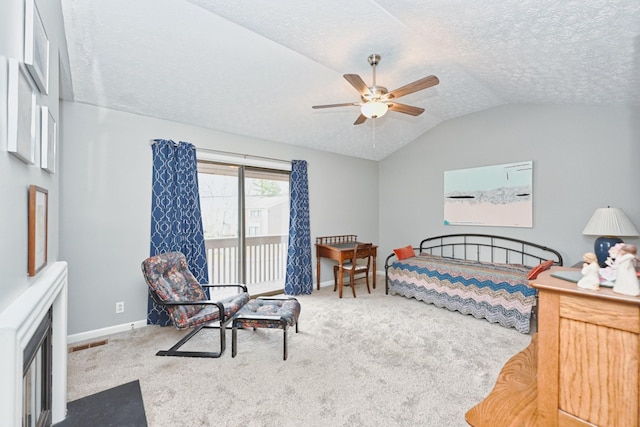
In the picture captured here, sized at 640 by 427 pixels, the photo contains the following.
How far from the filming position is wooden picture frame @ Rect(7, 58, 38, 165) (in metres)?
0.97

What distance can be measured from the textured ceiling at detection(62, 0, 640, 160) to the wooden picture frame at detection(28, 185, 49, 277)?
5.41 feet

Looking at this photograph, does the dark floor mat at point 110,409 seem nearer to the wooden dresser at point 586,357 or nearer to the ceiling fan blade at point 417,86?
the wooden dresser at point 586,357

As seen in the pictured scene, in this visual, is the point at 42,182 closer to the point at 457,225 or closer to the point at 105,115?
the point at 105,115

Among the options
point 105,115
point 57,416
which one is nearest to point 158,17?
point 105,115

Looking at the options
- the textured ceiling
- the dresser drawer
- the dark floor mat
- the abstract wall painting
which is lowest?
the dark floor mat

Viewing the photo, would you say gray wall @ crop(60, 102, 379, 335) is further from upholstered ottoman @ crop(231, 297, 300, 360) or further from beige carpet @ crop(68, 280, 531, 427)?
upholstered ottoman @ crop(231, 297, 300, 360)

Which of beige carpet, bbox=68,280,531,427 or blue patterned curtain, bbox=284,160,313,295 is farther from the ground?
blue patterned curtain, bbox=284,160,313,295

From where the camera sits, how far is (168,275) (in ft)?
9.89

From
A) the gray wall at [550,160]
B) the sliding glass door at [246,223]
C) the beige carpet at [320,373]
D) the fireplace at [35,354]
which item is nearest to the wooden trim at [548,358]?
the beige carpet at [320,373]

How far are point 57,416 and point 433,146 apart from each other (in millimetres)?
5508

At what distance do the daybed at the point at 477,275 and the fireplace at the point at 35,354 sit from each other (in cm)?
355

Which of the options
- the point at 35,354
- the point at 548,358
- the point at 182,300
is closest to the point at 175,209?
the point at 182,300

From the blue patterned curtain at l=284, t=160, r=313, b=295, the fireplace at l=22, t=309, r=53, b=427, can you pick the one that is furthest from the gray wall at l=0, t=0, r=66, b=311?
the blue patterned curtain at l=284, t=160, r=313, b=295

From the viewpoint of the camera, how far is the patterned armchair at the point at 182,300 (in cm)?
264
